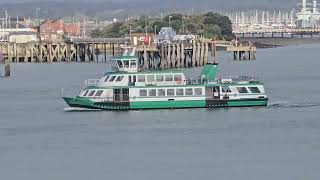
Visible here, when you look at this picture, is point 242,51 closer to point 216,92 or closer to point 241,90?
point 241,90

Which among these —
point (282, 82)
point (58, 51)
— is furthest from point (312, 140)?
point (58, 51)

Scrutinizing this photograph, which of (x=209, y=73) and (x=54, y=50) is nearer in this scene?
(x=209, y=73)

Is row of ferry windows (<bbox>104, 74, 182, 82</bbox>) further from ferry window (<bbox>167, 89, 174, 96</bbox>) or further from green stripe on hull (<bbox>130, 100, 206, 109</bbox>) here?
green stripe on hull (<bbox>130, 100, 206, 109</bbox>)

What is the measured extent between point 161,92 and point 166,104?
57 cm

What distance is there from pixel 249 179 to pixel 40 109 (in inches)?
935

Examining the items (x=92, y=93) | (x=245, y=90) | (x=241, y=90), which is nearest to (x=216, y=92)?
(x=241, y=90)

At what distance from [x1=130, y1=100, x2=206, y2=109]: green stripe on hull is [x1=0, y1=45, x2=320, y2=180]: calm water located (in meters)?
0.29

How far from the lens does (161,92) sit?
5041 centimetres

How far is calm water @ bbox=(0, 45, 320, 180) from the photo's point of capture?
113 ft

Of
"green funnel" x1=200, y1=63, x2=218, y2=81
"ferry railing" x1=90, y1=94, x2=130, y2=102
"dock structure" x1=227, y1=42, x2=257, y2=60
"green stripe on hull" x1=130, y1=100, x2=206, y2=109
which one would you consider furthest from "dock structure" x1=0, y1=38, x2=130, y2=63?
"green stripe on hull" x1=130, y1=100, x2=206, y2=109

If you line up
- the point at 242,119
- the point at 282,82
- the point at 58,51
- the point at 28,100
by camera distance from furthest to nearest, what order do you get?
the point at 58,51, the point at 282,82, the point at 28,100, the point at 242,119

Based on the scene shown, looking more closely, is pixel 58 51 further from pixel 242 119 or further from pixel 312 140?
pixel 312 140

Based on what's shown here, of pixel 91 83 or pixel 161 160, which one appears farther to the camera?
pixel 91 83

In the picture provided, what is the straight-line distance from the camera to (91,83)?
53.5 meters
